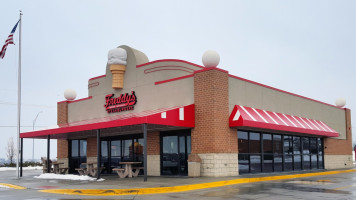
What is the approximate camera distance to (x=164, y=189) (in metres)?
14.1

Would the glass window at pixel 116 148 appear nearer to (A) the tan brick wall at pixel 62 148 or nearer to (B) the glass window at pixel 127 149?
(B) the glass window at pixel 127 149

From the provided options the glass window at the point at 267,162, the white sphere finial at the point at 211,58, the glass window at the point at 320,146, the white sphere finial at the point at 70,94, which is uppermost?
the white sphere finial at the point at 211,58

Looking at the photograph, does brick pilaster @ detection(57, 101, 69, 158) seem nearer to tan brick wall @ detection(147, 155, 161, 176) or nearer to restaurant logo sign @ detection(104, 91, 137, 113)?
restaurant logo sign @ detection(104, 91, 137, 113)

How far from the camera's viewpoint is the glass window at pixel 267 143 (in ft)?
76.8

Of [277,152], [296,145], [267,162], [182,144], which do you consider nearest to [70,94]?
[182,144]

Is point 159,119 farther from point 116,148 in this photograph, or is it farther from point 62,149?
point 62,149

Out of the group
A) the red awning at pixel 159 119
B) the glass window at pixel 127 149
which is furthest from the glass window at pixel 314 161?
the glass window at pixel 127 149

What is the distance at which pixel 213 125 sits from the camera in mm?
19250

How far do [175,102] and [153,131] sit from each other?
7.22 ft

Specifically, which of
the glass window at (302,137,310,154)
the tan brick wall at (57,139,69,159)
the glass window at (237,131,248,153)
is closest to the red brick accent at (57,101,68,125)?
the tan brick wall at (57,139,69,159)

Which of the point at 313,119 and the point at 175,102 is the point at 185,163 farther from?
the point at 313,119

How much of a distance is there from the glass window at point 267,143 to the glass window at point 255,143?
22.7 inches

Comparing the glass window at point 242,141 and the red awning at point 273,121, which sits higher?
the red awning at point 273,121

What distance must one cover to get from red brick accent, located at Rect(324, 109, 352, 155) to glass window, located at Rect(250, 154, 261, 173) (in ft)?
35.0
